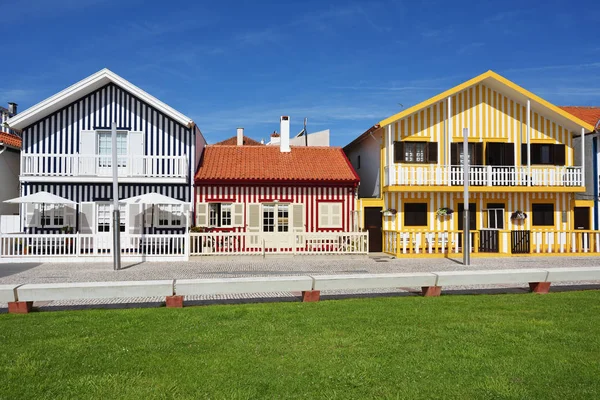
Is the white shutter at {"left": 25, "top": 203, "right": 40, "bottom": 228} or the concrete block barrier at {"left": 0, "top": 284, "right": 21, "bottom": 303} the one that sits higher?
the white shutter at {"left": 25, "top": 203, "right": 40, "bottom": 228}

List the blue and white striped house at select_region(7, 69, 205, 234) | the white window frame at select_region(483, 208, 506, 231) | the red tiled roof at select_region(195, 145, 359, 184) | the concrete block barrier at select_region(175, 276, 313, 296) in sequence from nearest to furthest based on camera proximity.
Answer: the concrete block barrier at select_region(175, 276, 313, 296), the blue and white striped house at select_region(7, 69, 205, 234), the red tiled roof at select_region(195, 145, 359, 184), the white window frame at select_region(483, 208, 506, 231)

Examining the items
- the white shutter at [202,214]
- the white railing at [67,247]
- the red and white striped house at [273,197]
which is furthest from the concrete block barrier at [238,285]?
the white shutter at [202,214]

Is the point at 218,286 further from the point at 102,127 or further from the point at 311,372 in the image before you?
the point at 102,127

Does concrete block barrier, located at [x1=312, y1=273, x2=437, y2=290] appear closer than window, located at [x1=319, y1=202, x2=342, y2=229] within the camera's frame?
Yes

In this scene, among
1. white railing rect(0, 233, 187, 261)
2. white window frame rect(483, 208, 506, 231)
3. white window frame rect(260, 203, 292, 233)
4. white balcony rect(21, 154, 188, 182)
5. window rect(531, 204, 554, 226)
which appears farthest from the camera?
window rect(531, 204, 554, 226)

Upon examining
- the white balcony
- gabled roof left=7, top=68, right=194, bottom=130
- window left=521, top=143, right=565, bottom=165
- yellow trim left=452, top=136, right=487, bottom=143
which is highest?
gabled roof left=7, top=68, right=194, bottom=130

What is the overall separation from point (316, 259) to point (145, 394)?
14.2 m

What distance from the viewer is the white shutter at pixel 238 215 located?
21.7 meters

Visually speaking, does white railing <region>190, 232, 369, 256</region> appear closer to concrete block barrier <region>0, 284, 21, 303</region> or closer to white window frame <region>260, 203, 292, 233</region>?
white window frame <region>260, 203, 292, 233</region>

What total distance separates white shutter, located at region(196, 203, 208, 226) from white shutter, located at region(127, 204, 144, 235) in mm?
2175

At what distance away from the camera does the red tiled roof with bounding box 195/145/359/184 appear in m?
21.7

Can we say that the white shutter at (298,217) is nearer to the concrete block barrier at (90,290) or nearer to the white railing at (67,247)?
the white railing at (67,247)

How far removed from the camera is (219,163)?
23.0 metres

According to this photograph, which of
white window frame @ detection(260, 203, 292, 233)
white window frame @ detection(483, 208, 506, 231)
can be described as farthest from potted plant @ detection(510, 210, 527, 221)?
white window frame @ detection(260, 203, 292, 233)
